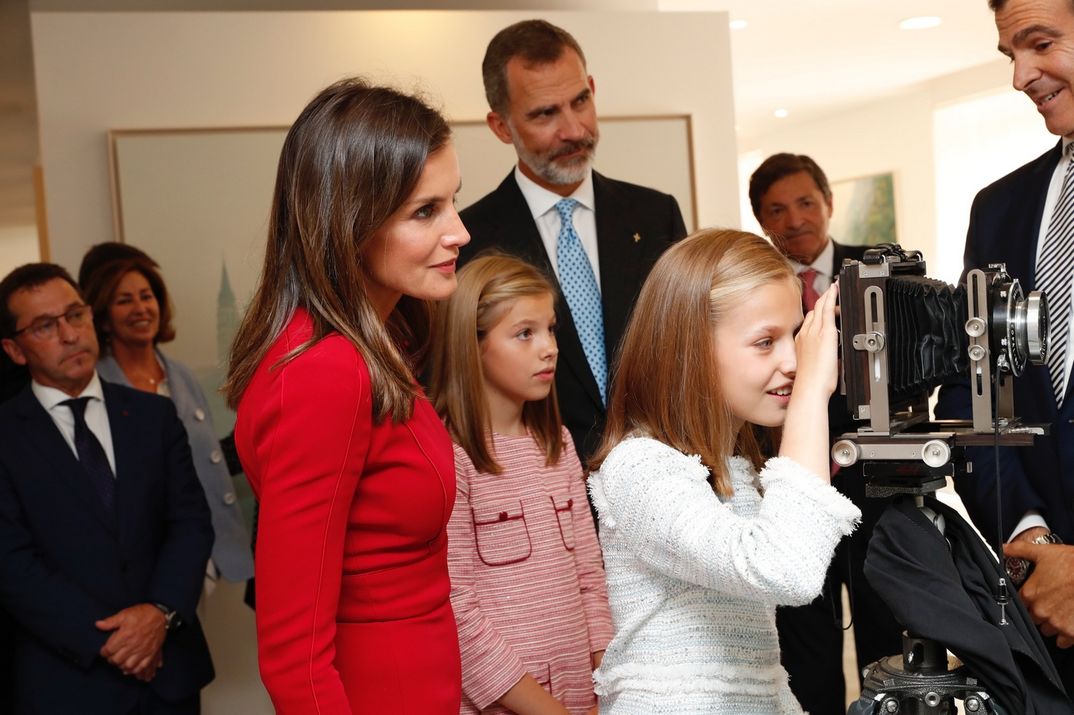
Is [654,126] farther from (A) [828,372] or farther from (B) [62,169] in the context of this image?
(A) [828,372]

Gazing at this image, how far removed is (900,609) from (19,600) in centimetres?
230

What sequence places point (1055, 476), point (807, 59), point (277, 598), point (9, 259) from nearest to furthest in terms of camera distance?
point (277, 598) → point (1055, 476) → point (807, 59) → point (9, 259)

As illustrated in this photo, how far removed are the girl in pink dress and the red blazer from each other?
1.75 ft

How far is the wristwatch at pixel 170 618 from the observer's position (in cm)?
299

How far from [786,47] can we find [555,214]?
522 centimetres

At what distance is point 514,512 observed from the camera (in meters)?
2.27

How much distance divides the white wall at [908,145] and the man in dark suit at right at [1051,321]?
7.17 meters

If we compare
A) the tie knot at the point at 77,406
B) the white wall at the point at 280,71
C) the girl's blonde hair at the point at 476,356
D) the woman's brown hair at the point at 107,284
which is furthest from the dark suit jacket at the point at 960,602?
the white wall at the point at 280,71

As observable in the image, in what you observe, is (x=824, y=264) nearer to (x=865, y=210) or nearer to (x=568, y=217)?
(x=568, y=217)

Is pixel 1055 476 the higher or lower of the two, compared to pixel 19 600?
higher

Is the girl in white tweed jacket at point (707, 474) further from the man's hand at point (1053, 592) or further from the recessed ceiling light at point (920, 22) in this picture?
the recessed ceiling light at point (920, 22)

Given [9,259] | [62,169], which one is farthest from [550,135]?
[9,259]

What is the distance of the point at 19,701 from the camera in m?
2.90

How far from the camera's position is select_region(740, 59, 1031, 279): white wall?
9.37 metres
